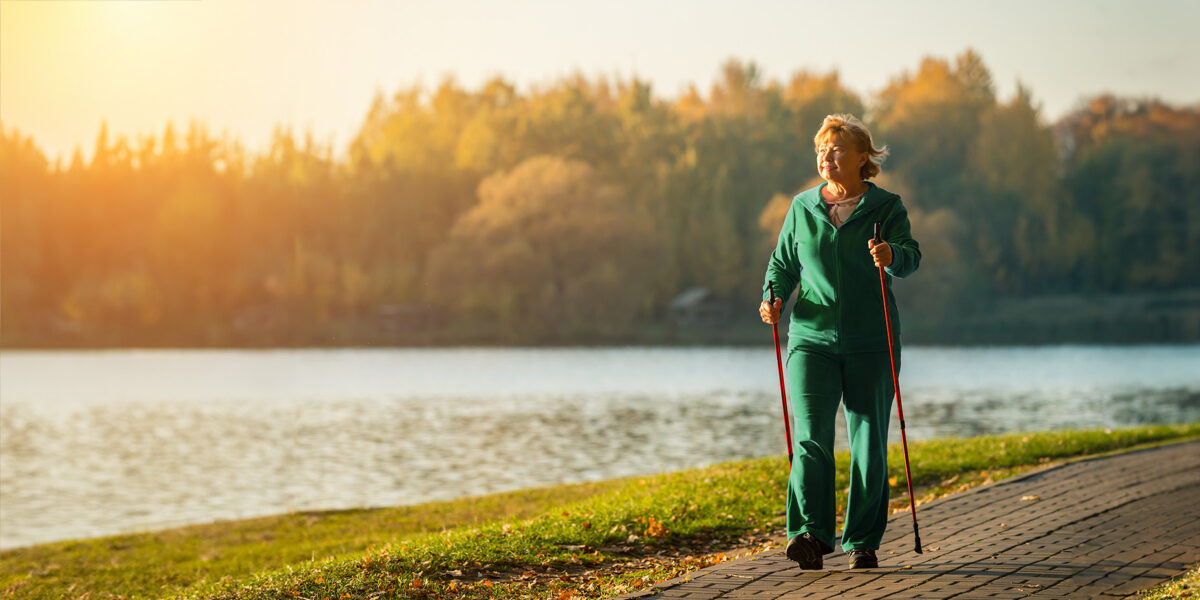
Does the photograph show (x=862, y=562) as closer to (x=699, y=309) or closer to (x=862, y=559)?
(x=862, y=559)

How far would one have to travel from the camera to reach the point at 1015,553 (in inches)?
252

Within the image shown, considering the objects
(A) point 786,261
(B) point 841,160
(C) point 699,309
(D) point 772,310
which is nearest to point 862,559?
(D) point 772,310

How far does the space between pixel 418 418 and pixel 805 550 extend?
1035 inches

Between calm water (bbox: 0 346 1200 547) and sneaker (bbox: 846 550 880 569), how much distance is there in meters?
12.6

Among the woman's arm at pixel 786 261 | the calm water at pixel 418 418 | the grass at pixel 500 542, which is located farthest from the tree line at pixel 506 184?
the woman's arm at pixel 786 261

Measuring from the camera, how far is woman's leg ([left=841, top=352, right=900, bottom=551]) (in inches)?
228

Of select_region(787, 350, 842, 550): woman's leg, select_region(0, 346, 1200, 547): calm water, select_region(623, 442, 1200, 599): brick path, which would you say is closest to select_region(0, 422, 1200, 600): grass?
select_region(623, 442, 1200, 599): brick path

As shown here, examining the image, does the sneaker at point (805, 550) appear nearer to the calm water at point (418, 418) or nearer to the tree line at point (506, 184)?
the calm water at point (418, 418)

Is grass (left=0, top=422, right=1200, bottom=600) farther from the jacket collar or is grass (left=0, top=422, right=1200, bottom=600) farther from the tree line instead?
the tree line

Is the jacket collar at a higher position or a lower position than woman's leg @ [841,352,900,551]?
higher

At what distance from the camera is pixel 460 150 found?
81.5 meters

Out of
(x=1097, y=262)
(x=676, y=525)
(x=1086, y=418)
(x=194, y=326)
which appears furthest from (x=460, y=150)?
(x=676, y=525)

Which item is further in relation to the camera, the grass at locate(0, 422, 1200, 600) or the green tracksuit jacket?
the grass at locate(0, 422, 1200, 600)

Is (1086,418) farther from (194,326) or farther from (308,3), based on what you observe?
(194,326)
